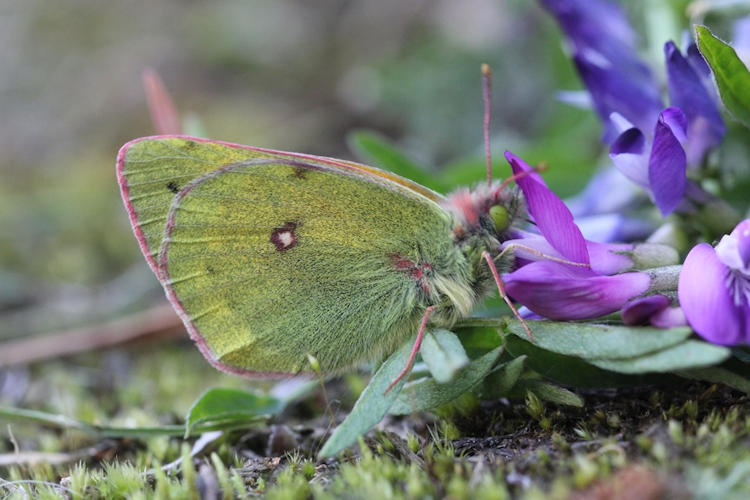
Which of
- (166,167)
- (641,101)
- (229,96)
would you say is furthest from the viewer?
(229,96)


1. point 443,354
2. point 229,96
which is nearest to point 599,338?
point 443,354

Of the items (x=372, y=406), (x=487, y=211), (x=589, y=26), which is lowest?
(x=372, y=406)

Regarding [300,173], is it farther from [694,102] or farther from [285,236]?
[694,102]

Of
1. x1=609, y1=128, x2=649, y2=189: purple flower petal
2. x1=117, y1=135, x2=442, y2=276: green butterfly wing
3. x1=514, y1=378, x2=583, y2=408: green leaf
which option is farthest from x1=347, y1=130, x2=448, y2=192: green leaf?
x1=514, y1=378, x2=583, y2=408: green leaf

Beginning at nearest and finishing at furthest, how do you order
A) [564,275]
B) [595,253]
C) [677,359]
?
1. [677,359]
2. [564,275]
3. [595,253]

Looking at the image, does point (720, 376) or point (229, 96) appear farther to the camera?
point (229, 96)

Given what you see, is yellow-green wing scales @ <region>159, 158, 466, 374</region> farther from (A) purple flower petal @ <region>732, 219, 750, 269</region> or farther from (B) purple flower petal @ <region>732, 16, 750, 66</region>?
(B) purple flower petal @ <region>732, 16, 750, 66</region>

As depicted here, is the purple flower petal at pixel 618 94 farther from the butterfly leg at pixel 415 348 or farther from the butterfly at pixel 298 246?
the butterfly leg at pixel 415 348
